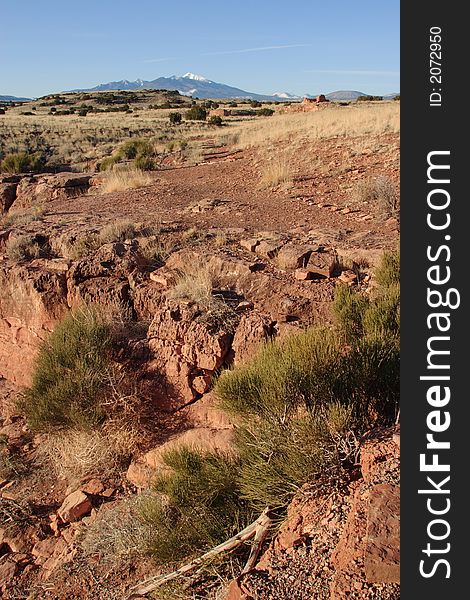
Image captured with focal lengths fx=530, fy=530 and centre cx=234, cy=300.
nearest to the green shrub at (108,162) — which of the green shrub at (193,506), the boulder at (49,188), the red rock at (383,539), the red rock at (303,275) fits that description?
the boulder at (49,188)

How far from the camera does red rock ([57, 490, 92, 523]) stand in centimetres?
508

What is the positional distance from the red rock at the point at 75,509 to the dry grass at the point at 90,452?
40cm

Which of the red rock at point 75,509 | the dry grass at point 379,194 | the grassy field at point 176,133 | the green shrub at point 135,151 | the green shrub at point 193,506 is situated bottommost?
the red rock at point 75,509

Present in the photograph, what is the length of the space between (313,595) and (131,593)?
153 centimetres

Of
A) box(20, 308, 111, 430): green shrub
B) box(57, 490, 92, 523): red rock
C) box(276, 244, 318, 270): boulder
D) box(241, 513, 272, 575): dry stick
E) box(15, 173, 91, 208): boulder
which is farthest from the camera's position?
box(15, 173, 91, 208): boulder

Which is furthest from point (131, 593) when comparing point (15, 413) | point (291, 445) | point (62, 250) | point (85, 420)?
point (62, 250)

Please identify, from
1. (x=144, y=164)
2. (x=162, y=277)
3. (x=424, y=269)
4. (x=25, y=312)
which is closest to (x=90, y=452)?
(x=162, y=277)

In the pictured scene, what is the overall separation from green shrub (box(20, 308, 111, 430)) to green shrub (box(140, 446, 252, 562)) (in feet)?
6.00

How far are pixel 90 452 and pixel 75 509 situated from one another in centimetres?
71

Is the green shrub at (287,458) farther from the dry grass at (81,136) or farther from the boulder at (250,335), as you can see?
the dry grass at (81,136)

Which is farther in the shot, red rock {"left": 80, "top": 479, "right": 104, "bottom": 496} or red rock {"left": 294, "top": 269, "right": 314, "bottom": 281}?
red rock {"left": 294, "top": 269, "right": 314, "bottom": 281}

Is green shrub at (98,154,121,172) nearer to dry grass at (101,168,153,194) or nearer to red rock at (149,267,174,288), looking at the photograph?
dry grass at (101,168,153,194)

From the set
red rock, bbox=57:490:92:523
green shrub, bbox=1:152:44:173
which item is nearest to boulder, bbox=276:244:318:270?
red rock, bbox=57:490:92:523

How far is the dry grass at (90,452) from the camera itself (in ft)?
18.6
